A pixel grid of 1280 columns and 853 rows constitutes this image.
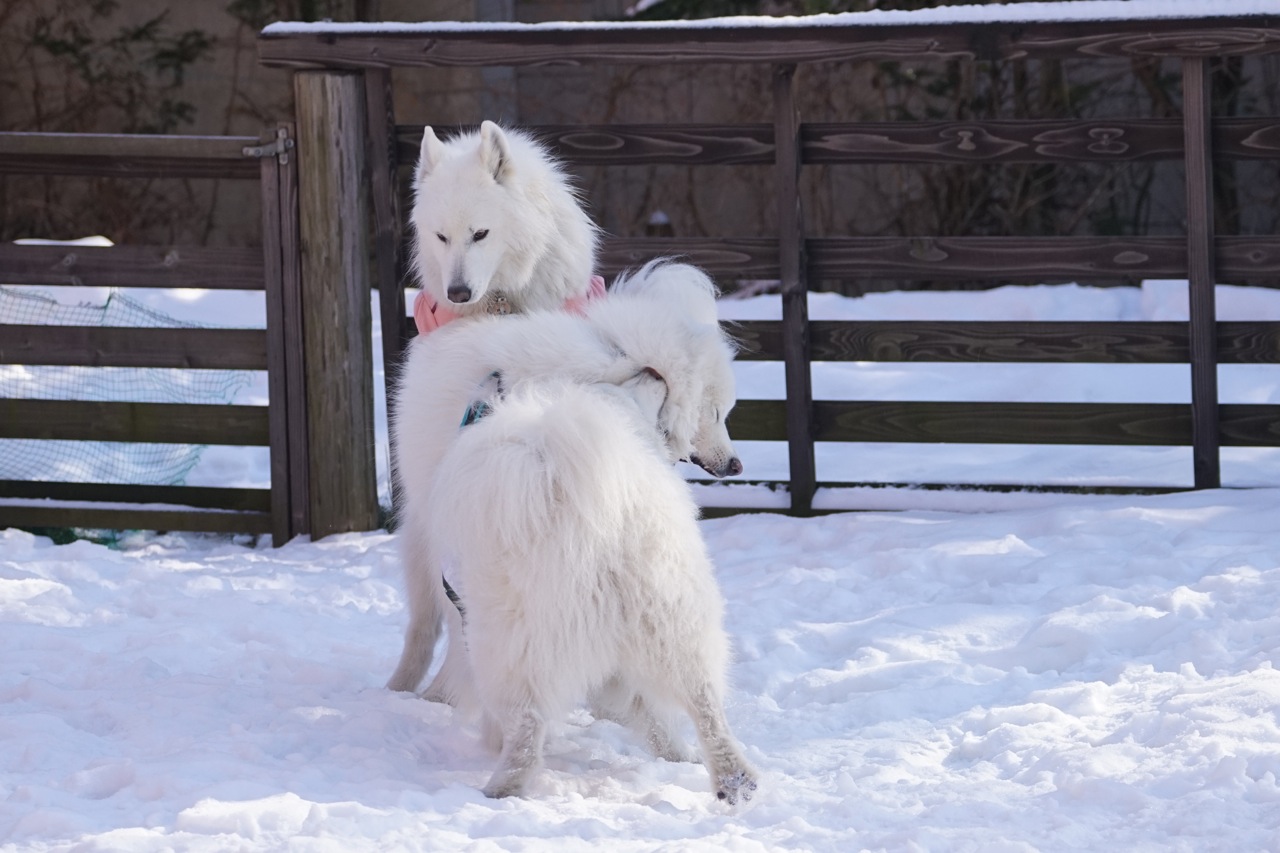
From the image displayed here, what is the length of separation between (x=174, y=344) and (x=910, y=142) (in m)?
3.14

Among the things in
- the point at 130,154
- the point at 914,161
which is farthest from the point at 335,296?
the point at 914,161

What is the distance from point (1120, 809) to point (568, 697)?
45.8 inches

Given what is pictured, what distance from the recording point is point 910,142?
18.3 feet

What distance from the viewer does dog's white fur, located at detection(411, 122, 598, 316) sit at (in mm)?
3695

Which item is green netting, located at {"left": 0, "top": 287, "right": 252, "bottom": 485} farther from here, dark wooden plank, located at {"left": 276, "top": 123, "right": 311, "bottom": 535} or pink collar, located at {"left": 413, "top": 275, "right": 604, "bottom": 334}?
pink collar, located at {"left": 413, "top": 275, "right": 604, "bottom": 334}

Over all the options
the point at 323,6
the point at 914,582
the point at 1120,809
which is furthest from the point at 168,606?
the point at 323,6

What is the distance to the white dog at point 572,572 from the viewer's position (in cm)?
285

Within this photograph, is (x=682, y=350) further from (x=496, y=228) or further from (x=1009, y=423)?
(x=1009, y=423)

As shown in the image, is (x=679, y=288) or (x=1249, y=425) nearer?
(x=679, y=288)

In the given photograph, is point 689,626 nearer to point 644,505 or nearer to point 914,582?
point 644,505

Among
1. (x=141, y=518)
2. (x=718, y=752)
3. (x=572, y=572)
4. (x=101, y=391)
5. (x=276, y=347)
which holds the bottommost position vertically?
(x=718, y=752)

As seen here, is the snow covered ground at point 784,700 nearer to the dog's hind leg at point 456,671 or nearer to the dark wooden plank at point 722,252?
the dog's hind leg at point 456,671

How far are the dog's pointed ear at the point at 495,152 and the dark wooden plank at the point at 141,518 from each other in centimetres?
261

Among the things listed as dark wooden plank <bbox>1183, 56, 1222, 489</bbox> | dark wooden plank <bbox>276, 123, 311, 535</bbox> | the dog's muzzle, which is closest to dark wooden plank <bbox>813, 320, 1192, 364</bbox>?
dark wooden plank <bbox>1183, 56, 1222, 489</bbox>
